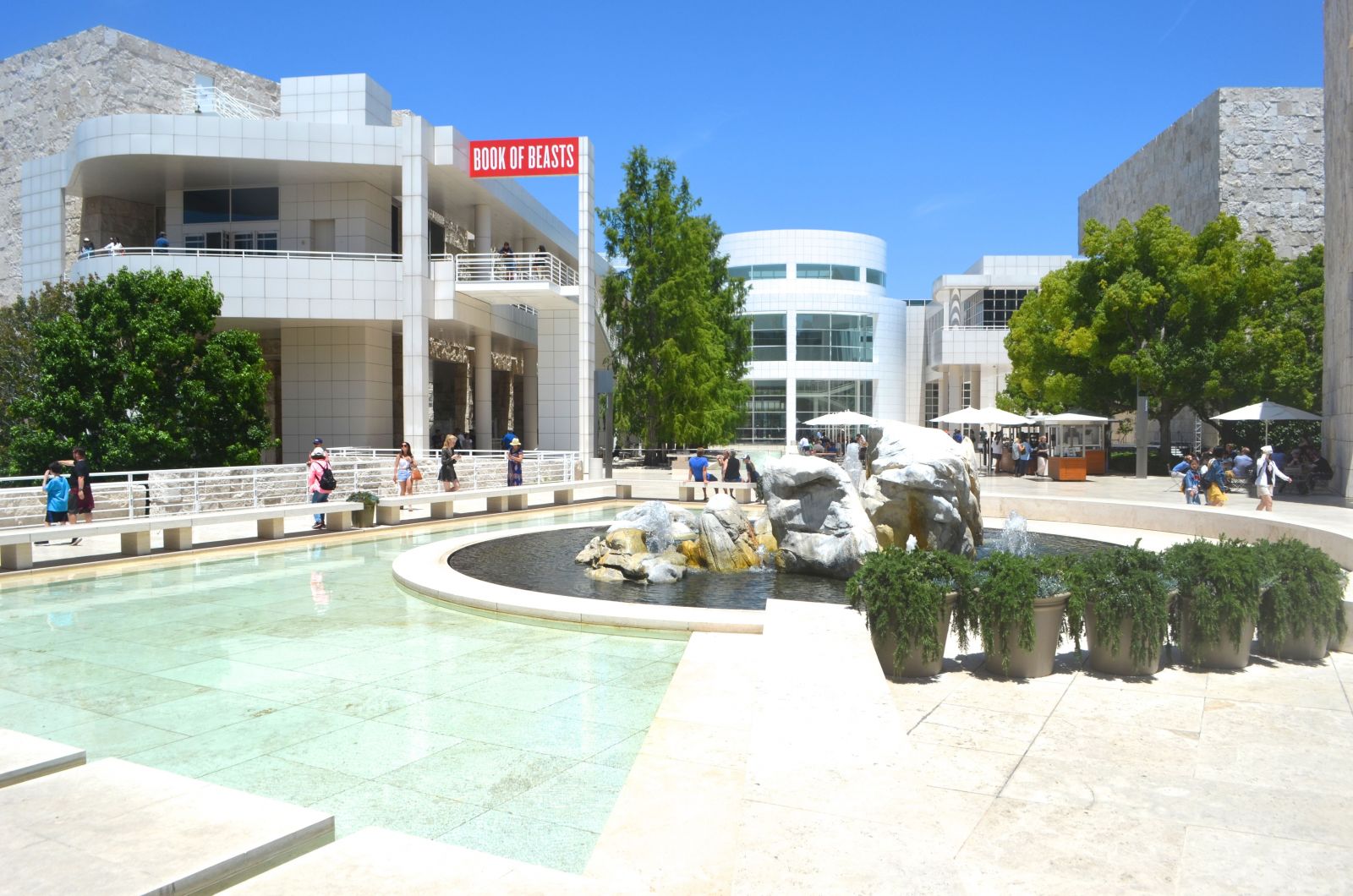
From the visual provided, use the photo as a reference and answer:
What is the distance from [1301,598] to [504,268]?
26820 millimetres

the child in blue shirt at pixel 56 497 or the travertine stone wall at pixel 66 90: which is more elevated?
the travertine stone wall at pixel 66 90

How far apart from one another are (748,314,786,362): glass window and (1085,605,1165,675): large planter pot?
61.1m

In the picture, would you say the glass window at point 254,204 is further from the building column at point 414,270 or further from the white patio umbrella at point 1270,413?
the white patio umbrella at point 1270,413

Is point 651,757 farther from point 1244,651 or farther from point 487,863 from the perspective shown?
point 1244,651

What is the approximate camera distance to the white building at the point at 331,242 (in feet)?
91.9

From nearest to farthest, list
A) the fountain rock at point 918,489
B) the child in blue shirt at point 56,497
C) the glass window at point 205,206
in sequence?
the fountain rock at point 918,489, the child in blue shirt at point 56,497, the glass window at point 205,206

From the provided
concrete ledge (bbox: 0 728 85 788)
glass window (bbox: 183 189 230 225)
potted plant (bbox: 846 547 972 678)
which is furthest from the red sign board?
concrete ledge (bbox: 0 728 85 788)

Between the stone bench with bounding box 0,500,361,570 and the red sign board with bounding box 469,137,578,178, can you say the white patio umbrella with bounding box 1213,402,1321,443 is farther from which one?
the stone bench with bounding box 0,500,361,570

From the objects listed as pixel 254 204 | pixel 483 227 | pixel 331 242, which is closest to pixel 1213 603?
pixel 331 242

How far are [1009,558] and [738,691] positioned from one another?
2543 millimetres

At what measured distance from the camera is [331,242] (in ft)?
105

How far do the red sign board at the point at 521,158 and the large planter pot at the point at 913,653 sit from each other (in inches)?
1030

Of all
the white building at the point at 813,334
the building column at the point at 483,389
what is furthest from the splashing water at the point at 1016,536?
the white building at the point at 813,334

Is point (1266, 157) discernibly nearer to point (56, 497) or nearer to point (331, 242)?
point (331, 242)
